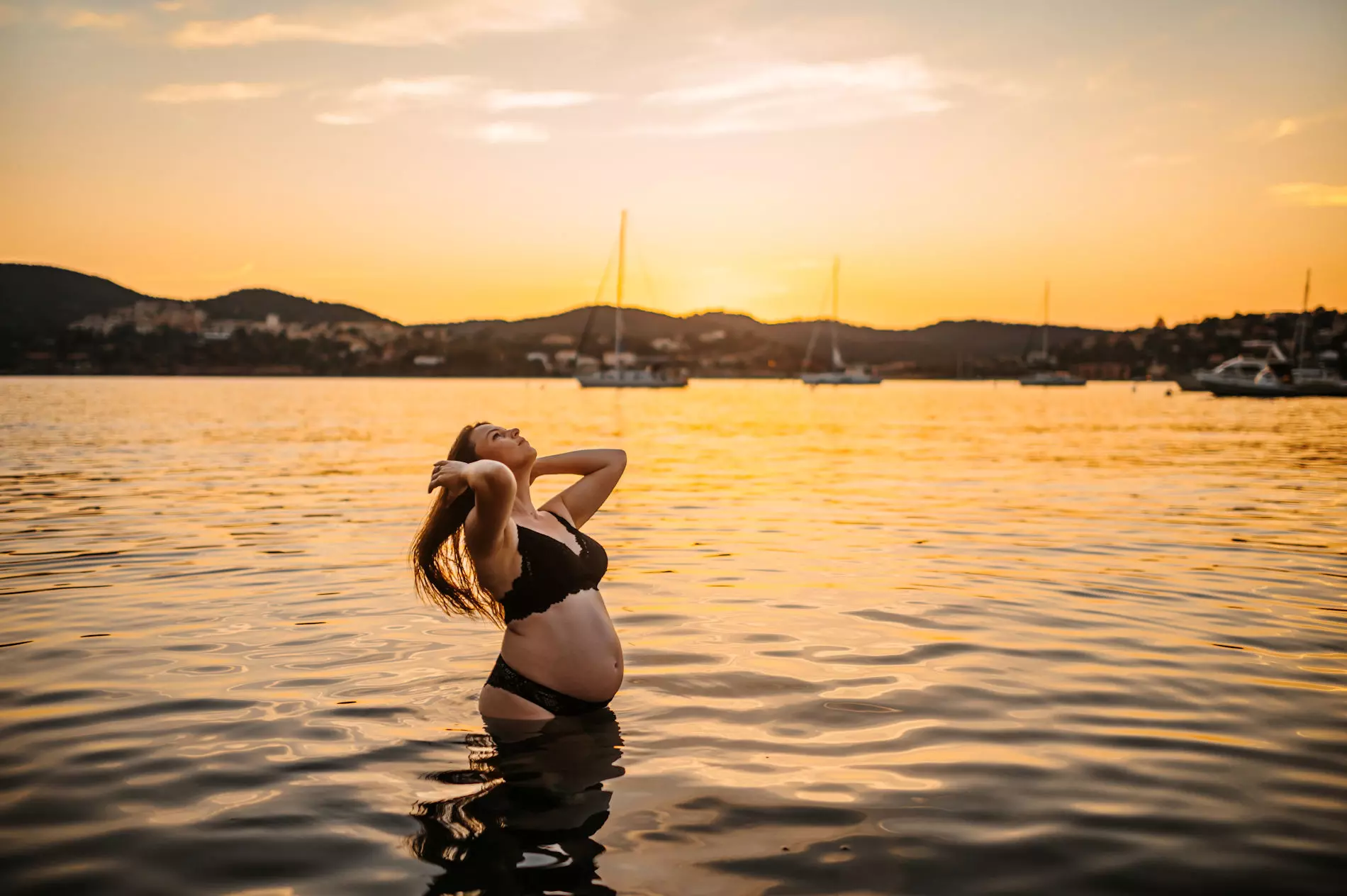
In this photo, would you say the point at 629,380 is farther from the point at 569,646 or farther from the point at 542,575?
the point at 542,575

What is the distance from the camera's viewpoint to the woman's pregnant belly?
591 centimetres

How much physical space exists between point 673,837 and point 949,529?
11375mm

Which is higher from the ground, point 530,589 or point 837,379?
point 837,379

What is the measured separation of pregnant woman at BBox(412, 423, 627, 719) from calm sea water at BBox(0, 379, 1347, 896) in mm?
265

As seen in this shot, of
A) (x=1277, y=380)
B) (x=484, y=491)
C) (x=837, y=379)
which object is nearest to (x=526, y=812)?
(x=484, y=491)

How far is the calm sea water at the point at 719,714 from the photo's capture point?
437cm

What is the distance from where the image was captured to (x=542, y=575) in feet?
19.0

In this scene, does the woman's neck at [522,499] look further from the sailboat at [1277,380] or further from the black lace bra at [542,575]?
the sailboat at [1277,380]

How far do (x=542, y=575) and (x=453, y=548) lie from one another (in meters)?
0.88

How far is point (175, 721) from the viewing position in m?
6.32

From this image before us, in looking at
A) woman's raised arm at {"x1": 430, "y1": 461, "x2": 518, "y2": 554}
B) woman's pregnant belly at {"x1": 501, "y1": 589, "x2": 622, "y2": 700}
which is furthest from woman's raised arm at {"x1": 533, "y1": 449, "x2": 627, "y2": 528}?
woman's raised arm at {"x1": 430, "y1": 461, "x2": 518, "y2": 554}

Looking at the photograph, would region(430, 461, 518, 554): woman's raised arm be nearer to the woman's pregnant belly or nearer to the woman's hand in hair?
the woman's hand in hair

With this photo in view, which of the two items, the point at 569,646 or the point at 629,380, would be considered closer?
the point at 569,646

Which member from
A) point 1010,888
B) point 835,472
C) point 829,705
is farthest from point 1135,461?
point 1010,888
